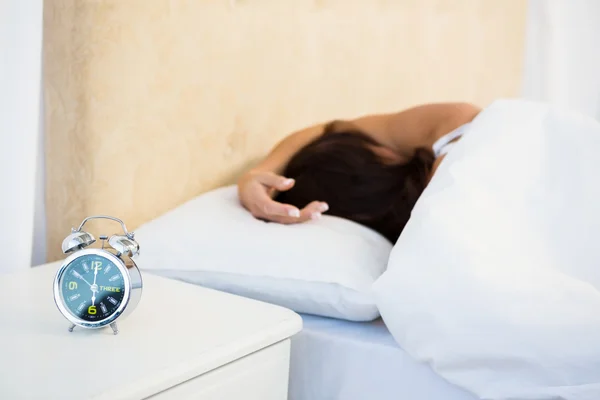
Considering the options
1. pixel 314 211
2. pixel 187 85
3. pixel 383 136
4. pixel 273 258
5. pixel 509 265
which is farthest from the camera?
pixel 383 136

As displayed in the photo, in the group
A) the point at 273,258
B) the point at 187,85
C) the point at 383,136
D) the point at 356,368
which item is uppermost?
the point at 187,85

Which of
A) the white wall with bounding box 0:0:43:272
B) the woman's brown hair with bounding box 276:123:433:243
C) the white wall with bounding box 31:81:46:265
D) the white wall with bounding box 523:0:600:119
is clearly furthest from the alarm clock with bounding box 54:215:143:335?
the white wall with bounding box 523:0:600:119

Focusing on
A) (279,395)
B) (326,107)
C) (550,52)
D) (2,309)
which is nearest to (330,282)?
(279,395)

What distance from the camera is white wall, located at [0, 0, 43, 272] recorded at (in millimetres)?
1041

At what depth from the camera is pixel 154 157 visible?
138 cm

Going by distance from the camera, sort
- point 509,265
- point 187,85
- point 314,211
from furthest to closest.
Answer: point 187,85 → point 314,211 → point 509,265

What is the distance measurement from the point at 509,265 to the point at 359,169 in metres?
0.54

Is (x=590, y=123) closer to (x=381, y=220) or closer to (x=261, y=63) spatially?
(x=381, y=220)

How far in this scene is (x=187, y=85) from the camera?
143 cm

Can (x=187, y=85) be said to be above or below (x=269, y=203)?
above

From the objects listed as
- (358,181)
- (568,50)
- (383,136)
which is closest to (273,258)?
(358,181)

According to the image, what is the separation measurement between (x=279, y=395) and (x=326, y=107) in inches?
43.2

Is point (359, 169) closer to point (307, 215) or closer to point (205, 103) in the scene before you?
point (307, 215)

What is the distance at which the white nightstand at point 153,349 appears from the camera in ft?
2.32
